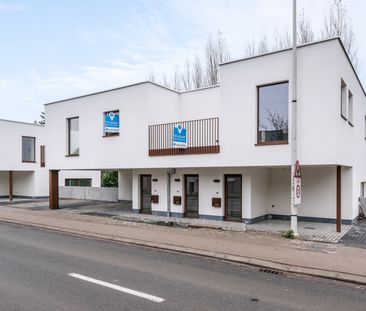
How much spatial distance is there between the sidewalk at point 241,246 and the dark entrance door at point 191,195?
8.70 ft

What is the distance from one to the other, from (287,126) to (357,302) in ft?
22.7

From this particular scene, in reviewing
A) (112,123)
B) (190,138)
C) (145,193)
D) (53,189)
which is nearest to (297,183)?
(190,138)

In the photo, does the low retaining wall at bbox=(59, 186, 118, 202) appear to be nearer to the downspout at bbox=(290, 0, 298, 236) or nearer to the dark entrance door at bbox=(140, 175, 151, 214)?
the dark entrance door at bbox=(140, 175, 151, 214)

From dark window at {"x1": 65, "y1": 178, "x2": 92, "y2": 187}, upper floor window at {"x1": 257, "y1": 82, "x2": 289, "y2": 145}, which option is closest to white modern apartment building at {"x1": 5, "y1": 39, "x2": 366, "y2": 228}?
upper floor window at {"x1": 257, "y1": 82, "x2": 289, "y2": 145}

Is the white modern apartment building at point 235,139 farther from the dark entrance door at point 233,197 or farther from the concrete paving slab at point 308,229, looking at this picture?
the concrete paving slab at point 308,229

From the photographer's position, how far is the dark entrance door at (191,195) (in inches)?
600

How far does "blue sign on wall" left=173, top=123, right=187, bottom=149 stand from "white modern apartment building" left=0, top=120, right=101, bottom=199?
14.7 metres

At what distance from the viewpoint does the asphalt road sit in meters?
5.14

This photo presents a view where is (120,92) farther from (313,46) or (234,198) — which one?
(313,46)

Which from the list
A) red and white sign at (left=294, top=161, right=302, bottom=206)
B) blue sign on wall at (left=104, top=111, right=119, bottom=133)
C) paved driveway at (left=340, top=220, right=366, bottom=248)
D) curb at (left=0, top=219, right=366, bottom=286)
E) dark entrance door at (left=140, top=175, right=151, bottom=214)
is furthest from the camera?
dark entrance door at (left=140, top=175, right=151, bottom=214)

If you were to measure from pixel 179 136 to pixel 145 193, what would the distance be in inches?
181

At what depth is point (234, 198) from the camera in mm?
14180

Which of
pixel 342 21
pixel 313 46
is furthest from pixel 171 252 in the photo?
pixel 342 21

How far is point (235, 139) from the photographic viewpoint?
12.4m
